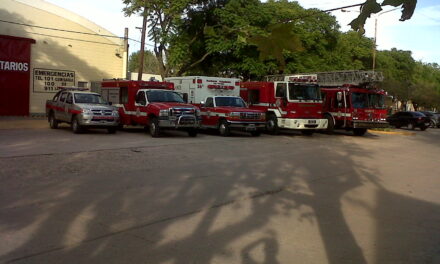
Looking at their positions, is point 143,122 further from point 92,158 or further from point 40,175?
point 40,175

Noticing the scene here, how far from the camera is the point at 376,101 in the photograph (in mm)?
22547

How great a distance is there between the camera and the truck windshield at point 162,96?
18.4 m

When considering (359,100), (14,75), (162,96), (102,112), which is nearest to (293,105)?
(359,100)

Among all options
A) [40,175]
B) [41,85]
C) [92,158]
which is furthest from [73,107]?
[41,85]

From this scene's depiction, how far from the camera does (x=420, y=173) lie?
11.7 meters

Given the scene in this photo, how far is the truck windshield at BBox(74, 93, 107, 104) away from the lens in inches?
717

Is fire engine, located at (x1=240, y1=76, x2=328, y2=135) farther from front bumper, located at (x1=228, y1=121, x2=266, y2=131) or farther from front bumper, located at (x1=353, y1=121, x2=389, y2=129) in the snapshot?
front bumper, located at (x1=228, y1=121, x2=266, y2=131)

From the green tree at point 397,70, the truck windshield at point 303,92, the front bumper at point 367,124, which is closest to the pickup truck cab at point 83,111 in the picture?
the truck windshield at point 303,92

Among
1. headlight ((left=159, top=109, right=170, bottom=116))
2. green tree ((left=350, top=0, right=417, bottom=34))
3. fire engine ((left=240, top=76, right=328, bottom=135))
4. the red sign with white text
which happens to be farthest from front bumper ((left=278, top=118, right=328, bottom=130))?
green tree ((left=350, top=0, right=417, bottom=34))

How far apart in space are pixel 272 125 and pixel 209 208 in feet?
48.1

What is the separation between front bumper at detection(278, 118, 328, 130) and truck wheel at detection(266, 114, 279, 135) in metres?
0.24

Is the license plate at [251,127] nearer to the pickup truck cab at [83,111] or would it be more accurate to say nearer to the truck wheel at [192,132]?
the truck wheel at [192,132]

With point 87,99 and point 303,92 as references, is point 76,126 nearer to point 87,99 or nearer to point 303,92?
point 87,99

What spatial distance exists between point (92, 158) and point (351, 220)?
276 inches
